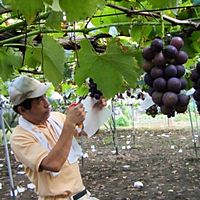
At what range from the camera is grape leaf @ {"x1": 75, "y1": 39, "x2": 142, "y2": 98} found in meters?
1.04

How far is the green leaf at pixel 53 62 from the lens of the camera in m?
1.15

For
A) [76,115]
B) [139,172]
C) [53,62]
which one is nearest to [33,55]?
[53,62]

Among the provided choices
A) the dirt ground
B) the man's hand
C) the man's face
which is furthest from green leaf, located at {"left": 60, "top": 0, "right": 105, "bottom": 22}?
the dirt ground

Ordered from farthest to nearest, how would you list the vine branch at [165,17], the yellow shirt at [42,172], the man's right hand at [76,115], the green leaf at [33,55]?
the yellow shirt at [42,172], the man's right hand at [76,115], the green leaf at [33,55], the vine branch at [165,17]

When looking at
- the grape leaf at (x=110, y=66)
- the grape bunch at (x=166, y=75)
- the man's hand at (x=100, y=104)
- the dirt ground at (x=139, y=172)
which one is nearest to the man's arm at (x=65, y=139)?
the man's hand at (x=100, y=104)

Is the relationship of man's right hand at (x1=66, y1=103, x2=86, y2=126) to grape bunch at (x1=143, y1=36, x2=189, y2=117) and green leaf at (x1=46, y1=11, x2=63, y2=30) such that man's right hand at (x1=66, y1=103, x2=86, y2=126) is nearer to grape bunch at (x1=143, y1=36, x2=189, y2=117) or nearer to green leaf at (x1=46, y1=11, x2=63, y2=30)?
green leaf at (x1=46, y1=11, x2=63, y2=30)

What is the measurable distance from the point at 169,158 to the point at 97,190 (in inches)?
75.7

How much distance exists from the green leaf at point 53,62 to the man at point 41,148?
0.62m

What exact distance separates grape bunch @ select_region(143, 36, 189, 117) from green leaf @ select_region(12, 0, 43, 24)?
0.66ft

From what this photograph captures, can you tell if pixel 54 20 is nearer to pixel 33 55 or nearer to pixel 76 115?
pixel 33 55

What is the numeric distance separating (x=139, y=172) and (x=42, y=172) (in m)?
3.78

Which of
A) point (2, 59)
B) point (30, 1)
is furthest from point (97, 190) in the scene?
point (30, 1)

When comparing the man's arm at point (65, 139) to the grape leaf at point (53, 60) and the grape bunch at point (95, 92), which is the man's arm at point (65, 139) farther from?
the grape leaf at point (53, 60)

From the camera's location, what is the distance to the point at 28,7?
70 cm
